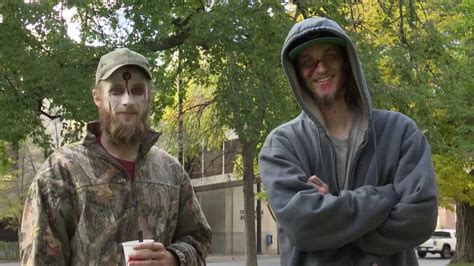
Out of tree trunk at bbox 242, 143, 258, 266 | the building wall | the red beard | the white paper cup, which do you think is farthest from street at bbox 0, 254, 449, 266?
the white paper cup

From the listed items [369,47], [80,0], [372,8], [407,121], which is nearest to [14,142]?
[80,0]

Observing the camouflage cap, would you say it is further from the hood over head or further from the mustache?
the hood over head

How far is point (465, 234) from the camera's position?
2583 centimetres

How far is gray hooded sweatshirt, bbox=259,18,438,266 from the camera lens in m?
2.62

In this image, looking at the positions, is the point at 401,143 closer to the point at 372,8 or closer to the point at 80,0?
the point at 80,0

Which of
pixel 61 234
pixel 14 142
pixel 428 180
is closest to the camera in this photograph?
pixel 428 180

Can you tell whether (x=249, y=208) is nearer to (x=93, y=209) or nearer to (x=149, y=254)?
(x=93, y=209)

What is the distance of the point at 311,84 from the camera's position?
2912 mm

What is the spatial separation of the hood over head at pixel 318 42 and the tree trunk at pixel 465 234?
78.7ft

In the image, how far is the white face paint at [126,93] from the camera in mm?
2971

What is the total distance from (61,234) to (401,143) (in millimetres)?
1354

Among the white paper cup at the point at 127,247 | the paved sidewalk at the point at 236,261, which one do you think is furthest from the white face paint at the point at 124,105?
the paved sidewalk at the point at 236,261

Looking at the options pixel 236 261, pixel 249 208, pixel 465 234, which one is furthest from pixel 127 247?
pixel 236 261

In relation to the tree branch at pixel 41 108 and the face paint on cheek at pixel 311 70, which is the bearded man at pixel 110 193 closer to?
the face paint on cheek at pixel 311 70
